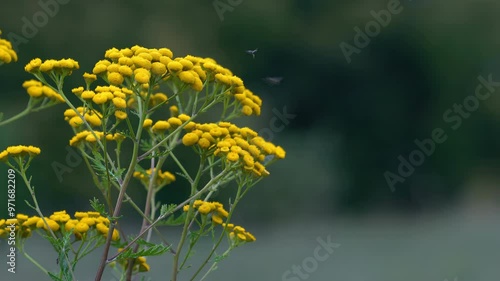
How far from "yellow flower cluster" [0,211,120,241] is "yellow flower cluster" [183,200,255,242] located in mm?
292

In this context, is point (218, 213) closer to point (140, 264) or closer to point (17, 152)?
point (140, 264)

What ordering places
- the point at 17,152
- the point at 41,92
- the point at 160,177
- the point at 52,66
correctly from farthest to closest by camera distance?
the point at 160,177 → the point at 41,92 → the point at 17,152 → the point at 52,66

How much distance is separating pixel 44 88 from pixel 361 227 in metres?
12.4

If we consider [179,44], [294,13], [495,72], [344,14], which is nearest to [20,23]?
[179,44]

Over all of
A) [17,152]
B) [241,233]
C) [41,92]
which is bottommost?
[241,233]

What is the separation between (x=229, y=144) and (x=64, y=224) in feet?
2.06

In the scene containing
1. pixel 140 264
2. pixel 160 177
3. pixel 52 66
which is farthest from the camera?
pixel 160 177

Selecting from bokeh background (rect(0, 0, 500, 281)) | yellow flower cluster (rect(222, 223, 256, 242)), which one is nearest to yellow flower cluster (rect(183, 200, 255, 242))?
yellow flower cluster (rect(222, 223, 256, 242))

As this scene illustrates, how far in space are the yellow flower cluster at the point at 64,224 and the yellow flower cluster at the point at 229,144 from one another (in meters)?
0.41

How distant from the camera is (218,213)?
289 centimetres

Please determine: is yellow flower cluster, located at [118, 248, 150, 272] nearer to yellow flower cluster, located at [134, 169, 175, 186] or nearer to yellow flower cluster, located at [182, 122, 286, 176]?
yellow flower cluster, located at [134, 169, 175, 186]

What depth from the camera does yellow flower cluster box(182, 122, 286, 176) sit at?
8.60 feet

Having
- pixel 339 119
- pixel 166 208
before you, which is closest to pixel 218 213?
pixel 166 208

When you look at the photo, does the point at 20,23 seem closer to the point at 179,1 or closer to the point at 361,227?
the point at 179,1
